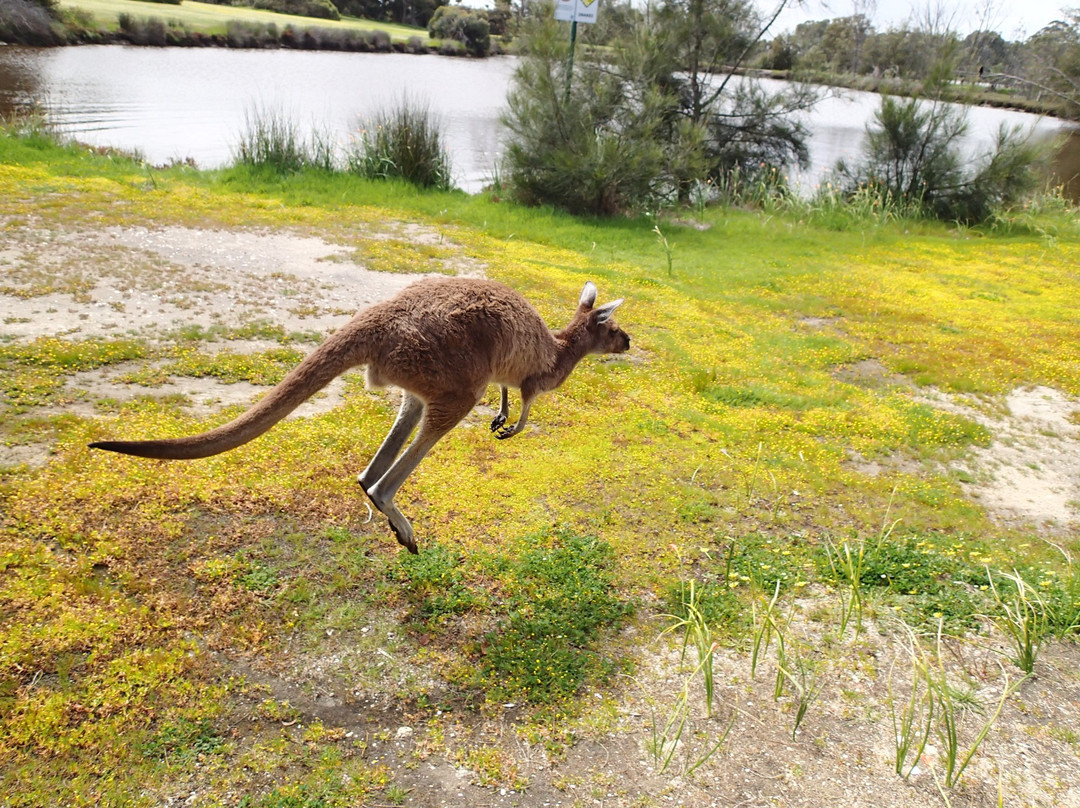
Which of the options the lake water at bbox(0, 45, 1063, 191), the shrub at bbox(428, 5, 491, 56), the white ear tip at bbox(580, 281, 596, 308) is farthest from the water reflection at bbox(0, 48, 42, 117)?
the shrub at bbox(428, 5, 491, 56)

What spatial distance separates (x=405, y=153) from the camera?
40.3ft

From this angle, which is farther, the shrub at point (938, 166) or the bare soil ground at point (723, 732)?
the shrub at point (938, 166)

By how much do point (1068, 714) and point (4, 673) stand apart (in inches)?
171

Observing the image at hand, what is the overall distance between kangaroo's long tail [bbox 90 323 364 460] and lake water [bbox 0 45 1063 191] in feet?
35.4

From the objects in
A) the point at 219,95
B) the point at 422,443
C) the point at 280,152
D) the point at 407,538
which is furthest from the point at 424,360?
the point at 219,95

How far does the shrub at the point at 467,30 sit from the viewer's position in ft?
115

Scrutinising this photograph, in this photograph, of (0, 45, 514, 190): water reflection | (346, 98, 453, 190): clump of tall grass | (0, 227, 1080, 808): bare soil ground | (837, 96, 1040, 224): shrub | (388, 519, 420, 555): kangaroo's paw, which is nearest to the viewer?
(0, 227, 1080, 808): bare soil ground

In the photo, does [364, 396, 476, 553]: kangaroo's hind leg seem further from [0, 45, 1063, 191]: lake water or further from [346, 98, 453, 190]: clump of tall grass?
[0, 45, 1063, 191]: lake water

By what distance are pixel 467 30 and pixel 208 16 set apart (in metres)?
11.4

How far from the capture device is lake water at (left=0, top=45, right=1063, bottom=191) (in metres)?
14.5

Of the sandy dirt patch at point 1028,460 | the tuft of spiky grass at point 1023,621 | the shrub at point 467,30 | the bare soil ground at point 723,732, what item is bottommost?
the sandy dirt patch at point 1028,460

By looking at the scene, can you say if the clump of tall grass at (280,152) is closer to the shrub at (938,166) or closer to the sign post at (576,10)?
the sign post at (576,10)

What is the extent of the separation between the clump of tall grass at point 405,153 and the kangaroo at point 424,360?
9.22 m

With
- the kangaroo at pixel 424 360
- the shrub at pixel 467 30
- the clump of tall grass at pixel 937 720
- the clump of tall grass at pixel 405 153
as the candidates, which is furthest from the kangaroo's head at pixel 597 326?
the shrub at pixel 467 30
